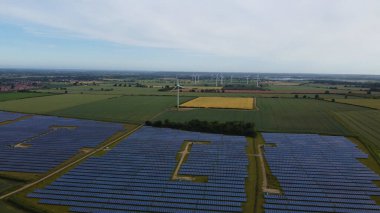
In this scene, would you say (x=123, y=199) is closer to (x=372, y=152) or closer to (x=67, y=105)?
(x=372, y=152)

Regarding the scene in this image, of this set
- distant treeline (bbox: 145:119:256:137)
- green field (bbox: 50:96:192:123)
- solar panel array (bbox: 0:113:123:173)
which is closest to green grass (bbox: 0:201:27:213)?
solar panel array (bbox: 0:113:123:173)

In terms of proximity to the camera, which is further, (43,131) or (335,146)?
(43,131)

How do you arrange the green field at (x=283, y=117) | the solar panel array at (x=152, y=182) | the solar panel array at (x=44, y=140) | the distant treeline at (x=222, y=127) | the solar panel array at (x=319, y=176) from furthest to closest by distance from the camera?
the green field at (x=283, y=117), the distant treeline at (x=222, y=127), the solar panel array at (x=44, y=140), the solar panel array at (x=319, y=176), the solar panel array at (x=152, y=182)

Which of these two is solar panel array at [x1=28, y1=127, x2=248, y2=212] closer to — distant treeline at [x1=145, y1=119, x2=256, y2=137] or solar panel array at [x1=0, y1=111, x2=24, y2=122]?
distant treeline at [x1=145, y1=119, x2=256, y2=137]

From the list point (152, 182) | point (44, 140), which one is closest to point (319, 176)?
point (152, 182)

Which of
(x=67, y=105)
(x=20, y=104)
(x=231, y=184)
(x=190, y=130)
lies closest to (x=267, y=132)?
(x=190, y=130)

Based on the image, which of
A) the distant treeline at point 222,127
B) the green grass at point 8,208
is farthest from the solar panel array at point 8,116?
the green grass at point 8,208

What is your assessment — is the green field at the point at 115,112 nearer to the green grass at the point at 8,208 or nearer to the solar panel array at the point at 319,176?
the solar panel array at the point at 319,176
